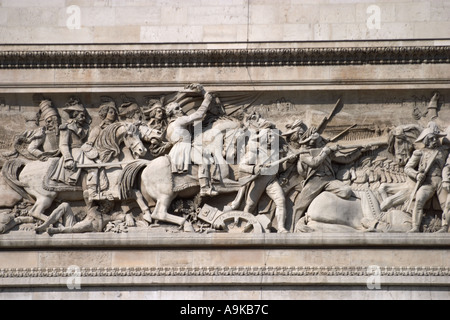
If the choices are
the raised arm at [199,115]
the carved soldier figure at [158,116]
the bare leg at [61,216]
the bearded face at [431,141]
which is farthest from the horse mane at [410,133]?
the bare leg at [61,216]

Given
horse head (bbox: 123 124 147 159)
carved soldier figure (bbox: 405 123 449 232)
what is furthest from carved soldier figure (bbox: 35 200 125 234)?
carved soldier figure (bbox: 405 123 449 232)

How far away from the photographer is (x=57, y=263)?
14953mm

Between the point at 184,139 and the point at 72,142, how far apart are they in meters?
1.38

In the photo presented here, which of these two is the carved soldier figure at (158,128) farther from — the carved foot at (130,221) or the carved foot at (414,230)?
the carved foot at (414,230)

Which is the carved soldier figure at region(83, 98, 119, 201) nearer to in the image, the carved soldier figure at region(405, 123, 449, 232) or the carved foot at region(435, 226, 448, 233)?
the carved soldier figure at region(405, 123, 449, 232)

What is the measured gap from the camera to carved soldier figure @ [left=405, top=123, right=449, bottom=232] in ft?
49.0

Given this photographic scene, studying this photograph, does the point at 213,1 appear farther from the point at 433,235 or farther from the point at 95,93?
the point at 433,235

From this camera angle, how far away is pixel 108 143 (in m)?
15.5

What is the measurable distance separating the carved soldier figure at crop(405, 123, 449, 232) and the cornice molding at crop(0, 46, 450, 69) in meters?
0.92

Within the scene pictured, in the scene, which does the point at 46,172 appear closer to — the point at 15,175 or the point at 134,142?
the point at 15,175

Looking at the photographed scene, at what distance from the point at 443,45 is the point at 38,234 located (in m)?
5.26
